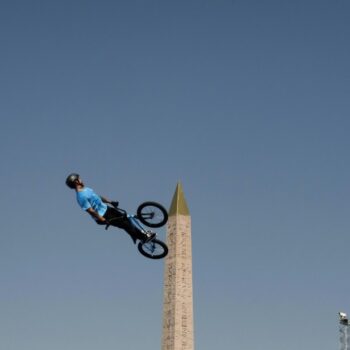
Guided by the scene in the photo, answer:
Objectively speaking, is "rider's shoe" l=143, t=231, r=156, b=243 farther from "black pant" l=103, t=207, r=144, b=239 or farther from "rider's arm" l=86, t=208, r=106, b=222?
"rider's arm" l=86, t=208, r=106, b=222

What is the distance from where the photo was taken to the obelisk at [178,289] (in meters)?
41.0

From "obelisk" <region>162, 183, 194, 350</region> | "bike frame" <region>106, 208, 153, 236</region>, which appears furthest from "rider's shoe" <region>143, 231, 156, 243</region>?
"obelisk" <region>162, 183, 194, 350</region>

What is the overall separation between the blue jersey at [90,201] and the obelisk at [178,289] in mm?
26412

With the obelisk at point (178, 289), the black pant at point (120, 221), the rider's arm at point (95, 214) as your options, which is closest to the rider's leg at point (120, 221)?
the black pant at point (120, 221)

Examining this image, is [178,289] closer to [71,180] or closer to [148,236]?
[148,236]

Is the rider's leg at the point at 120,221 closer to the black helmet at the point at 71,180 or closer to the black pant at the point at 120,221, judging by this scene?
the black pant at the point at 120,221

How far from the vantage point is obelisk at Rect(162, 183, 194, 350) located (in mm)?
40969

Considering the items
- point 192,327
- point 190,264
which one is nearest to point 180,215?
point 190,264

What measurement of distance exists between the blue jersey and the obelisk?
26.4 metres

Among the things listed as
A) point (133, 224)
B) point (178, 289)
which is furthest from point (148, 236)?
point (178, 289)

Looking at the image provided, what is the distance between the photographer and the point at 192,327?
41.7m

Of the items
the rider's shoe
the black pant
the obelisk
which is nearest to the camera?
the black pant

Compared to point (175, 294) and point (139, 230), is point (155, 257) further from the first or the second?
point (175, 294)

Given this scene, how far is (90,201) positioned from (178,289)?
2751cm
